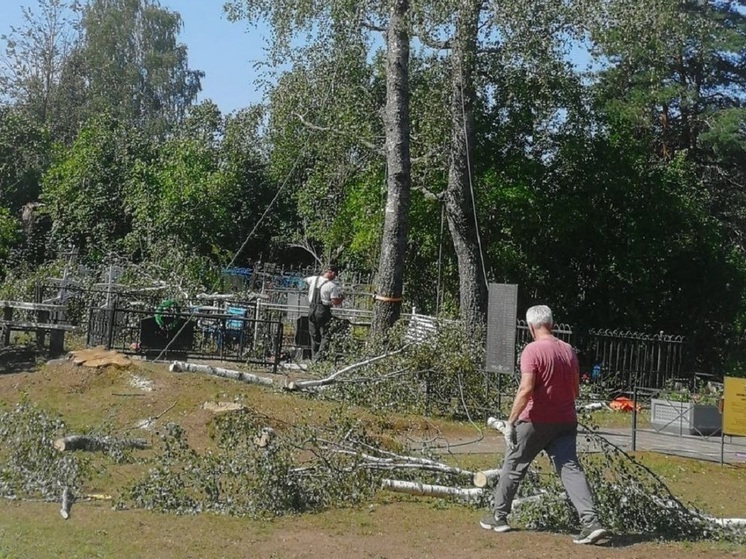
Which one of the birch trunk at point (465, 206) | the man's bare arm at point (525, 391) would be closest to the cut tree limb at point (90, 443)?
the man's bare arm at point (525, 391)

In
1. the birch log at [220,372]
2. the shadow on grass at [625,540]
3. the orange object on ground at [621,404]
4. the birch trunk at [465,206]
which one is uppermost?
the birch trunk at [465,206]

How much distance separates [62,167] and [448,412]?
27973mm

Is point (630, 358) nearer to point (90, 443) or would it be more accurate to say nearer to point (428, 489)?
point (428, 489)

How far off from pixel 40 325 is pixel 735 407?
406 inches

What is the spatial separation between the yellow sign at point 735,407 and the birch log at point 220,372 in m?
5.97

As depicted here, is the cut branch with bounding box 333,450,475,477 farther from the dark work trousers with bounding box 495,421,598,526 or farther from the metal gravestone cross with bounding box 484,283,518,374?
the metal gravestone cross with bounding box 484,283,518,374

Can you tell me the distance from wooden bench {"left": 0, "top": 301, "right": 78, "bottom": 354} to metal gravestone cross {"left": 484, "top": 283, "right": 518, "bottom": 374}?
278 inches

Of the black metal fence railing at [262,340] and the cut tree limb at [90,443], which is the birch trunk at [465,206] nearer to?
the black metal fence railing at [262,340]

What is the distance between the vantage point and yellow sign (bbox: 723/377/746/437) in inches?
421

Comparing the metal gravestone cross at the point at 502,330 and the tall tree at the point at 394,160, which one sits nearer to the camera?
the metal gravestone cross at the point at 502,330

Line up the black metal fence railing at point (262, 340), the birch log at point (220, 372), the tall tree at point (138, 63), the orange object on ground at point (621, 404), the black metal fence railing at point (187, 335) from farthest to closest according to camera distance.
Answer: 1. the tall tree at point (138, 63)
2. the orange object on ground at point (621, 404)
3. the black metal fence railing at point (262, 340)
4. the black metal fence railing at point (187, 335)
5. the birch log at point (220, 372)

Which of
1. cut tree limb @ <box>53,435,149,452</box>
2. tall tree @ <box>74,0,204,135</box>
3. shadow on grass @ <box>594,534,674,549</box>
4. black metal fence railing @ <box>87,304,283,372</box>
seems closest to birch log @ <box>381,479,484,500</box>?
shadow on grass @ <box>594,534,674,549</box>

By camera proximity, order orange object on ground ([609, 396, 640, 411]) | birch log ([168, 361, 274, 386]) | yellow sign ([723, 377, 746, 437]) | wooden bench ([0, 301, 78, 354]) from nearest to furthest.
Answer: yellow sign ([723, 377, 746, 437])
birch log ([168, 361, 274, 386])
wooden bench ([0, 301, 78, 354])
orange object on ground ([609, 396, 640, 411])

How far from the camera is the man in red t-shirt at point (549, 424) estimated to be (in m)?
7.05
